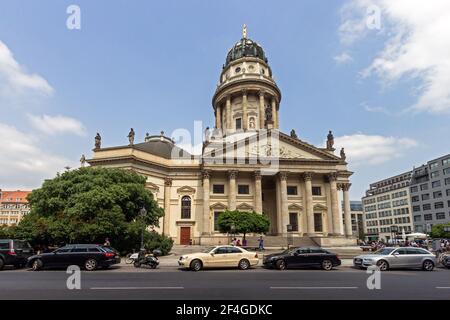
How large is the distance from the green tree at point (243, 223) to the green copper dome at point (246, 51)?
3692 centimetres

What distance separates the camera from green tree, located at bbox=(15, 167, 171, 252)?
22375 millimetres

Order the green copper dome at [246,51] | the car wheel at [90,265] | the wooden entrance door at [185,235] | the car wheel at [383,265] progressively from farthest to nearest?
the green copper dome at [246,51], the wooden entrance door at [185,235], the car wheel at [383,265], the car wheel at [90,265]

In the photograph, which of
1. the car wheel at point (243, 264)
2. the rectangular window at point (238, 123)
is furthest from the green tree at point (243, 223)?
the rectangular window at point (238, 123)

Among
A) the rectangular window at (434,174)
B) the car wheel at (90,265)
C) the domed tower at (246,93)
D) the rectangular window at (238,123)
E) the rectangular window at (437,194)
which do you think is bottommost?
the car wheel at (90,265)

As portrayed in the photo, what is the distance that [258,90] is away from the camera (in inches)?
2135

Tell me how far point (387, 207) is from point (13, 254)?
9549 centimetres

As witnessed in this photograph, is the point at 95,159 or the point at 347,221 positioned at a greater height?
the point at 95,159

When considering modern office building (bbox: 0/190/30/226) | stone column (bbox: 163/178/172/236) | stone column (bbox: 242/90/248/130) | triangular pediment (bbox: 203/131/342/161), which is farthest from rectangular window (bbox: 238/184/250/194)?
modern office building (bbox: 0/190/30/226)

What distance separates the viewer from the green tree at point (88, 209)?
2238 cm

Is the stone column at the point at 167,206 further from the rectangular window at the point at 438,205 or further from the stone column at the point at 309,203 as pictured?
the rectangular window at the point at 438,205

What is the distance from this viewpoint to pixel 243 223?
32.6m
